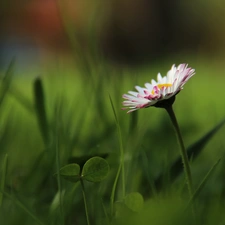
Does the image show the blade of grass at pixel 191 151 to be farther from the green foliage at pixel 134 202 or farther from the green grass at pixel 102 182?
the green foliage at pixel 134 202

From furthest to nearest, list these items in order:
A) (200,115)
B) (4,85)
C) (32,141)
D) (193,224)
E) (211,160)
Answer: (200,115) < (32,141) < (211,160) < (4,85) < (193,224)

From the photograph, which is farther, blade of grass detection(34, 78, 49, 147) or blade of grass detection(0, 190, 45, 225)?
blade of grass detection(34, 78, 49, 147)

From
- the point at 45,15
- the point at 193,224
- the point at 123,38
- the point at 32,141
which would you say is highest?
the point at 45,15

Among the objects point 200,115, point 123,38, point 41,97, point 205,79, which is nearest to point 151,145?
point 41,97

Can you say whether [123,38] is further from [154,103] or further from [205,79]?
[154,103]

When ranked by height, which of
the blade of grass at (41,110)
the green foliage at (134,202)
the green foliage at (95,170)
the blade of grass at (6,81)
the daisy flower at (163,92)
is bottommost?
the green foliage at (134,202)

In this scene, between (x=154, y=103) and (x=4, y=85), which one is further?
(x=4, y=85)

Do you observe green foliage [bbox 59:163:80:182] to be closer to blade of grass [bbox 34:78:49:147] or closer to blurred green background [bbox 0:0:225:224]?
blurred green background [bbox 0:0:225:224]

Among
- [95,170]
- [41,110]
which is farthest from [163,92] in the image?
[41,110]

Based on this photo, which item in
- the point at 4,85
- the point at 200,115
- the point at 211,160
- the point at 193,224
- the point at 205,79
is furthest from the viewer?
the point at 205,79

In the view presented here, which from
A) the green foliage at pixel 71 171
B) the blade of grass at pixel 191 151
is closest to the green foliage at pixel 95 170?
the green foliage at pixel 71 171

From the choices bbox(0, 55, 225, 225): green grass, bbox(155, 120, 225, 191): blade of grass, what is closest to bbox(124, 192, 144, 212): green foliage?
bbox(0, 55, 225, 225): green grass
